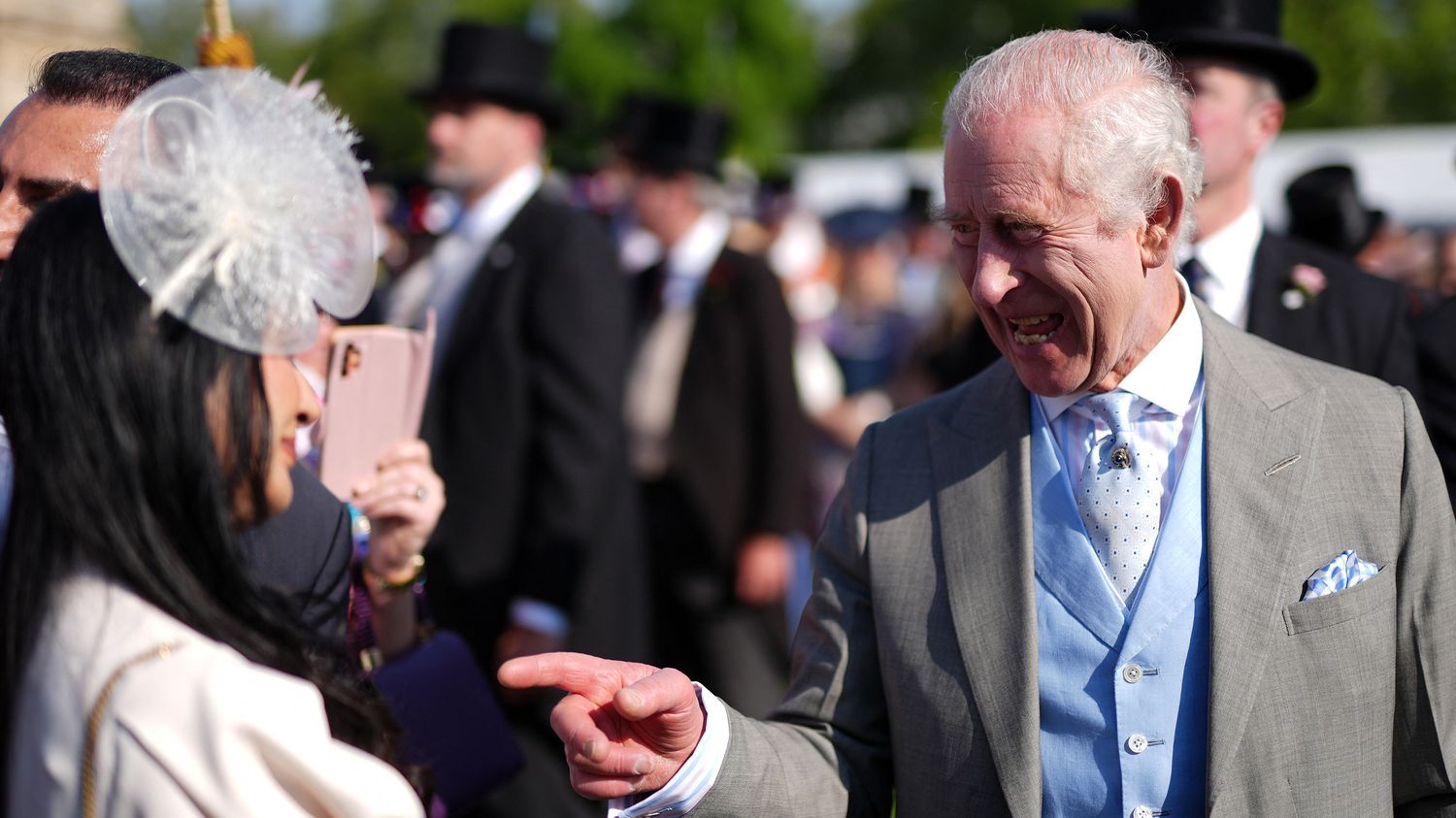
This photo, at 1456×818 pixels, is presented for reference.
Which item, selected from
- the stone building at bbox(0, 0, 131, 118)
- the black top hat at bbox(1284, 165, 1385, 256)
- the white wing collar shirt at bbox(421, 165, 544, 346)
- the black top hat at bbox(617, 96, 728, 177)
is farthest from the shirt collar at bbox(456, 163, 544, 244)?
the stone building at bbox(0, 0, 131, 118)

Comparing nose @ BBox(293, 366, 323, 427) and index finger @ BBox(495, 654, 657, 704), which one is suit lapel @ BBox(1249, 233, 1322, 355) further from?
nose @ BBox(293, 366, 323, 427)

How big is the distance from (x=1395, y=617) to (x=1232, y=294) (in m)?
1.37

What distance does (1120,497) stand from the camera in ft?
8.05

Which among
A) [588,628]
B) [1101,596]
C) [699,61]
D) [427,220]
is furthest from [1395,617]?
[699,61]

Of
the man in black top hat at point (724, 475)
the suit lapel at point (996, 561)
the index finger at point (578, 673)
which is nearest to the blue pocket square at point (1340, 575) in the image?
the suit lapel at point (996, 561)

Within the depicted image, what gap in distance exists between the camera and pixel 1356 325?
3.40 m

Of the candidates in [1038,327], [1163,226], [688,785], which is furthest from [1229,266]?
[688,785]

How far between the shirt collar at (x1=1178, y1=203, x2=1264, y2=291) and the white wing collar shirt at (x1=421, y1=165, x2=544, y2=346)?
8.33ft

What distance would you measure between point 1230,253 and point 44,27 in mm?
9016

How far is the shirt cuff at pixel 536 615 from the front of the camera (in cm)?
488

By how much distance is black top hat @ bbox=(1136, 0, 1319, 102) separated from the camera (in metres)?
3.75

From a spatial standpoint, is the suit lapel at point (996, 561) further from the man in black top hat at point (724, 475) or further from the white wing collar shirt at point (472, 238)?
the man in black top hat at point (724, 475)

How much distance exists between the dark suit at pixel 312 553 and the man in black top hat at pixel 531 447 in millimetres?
2418

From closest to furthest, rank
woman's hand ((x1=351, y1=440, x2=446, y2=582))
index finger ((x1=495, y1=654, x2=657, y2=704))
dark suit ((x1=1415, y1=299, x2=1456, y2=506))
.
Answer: index finger ((x1=495, y1=654, x2=657, y2=704)) < woman's hand ((x1=351, y1=440, x2=446, y2=582)) < dark suit ((x1=1415, y1=299, x2=1456, y2=506))
